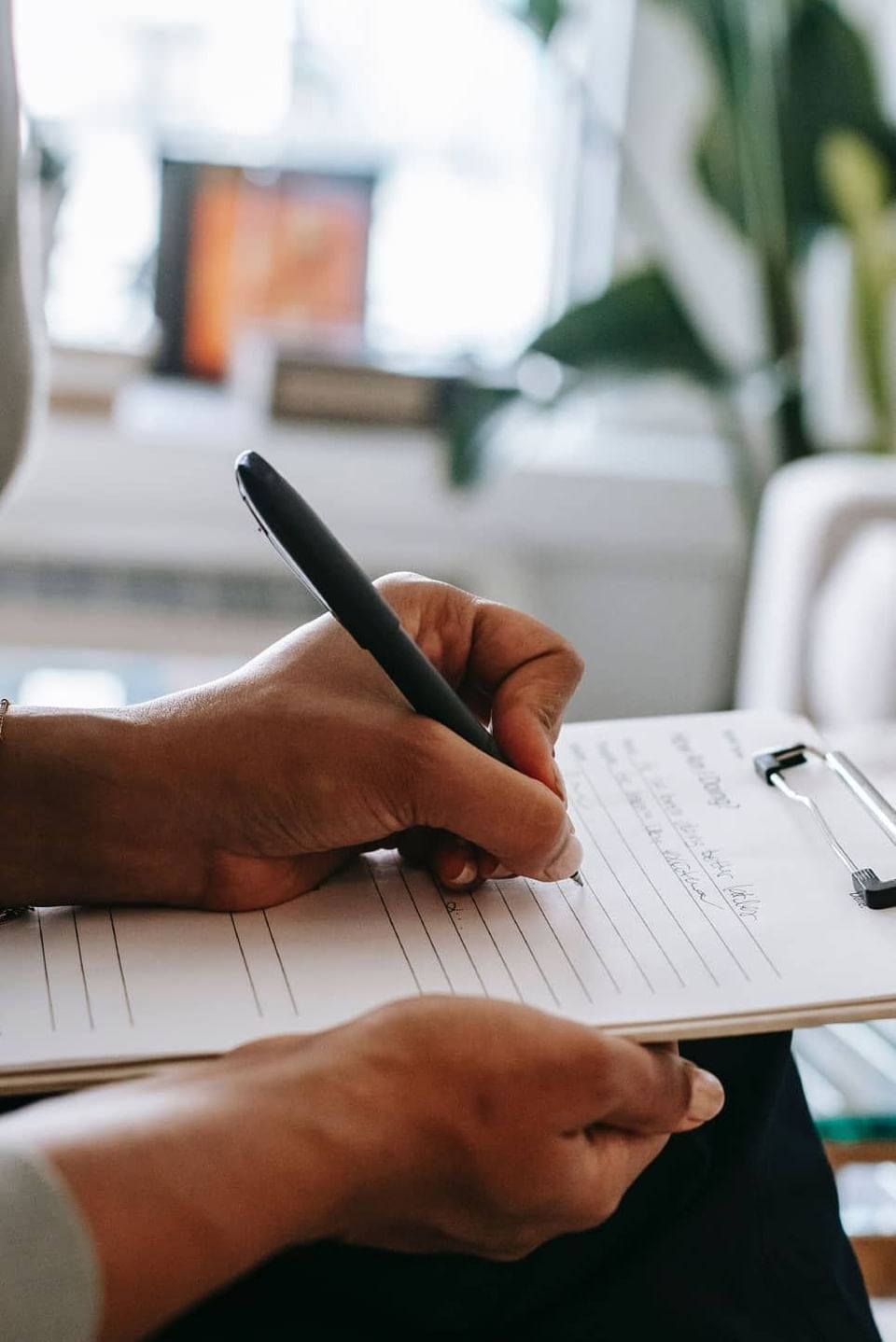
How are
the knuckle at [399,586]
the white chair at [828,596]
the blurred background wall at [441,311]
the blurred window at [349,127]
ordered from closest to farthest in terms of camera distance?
the knuckle at [399,586], the white chair at [828,596], the blurred background wall at [441,311], the blurred window at [349,127]

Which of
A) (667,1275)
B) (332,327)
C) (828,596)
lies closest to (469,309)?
(332,327)


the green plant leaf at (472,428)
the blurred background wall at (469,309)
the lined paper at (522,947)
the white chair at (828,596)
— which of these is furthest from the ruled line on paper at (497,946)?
the green plant leaf at (472,428)

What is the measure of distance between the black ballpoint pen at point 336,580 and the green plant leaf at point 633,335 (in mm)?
1345

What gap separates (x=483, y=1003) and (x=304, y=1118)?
0.21ft

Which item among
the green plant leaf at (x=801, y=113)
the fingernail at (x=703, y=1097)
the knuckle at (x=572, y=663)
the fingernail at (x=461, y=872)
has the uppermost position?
the green plant leaf at (x=801, y=113)


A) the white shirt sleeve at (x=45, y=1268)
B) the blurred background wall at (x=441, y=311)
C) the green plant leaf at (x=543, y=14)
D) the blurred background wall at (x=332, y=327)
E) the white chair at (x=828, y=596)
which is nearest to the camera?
the white shirt sleeve at (x=45, y=1268)

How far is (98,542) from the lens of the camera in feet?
6.61

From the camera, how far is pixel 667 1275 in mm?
485

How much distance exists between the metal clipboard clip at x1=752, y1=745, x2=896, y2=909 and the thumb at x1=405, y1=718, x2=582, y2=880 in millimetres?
120

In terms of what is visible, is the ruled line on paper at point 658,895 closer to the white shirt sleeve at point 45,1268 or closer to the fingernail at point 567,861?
the fingernail at point 567,861

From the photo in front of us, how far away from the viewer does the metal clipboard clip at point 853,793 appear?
533 mm

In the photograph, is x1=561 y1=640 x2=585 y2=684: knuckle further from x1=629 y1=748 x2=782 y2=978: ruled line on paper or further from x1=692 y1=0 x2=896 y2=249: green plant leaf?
x1=692 y1=0 x2=896 y2=249: green plant leaf

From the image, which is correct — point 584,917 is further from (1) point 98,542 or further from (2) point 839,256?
(2) point 839,256

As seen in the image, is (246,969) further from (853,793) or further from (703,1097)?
(853,793)
